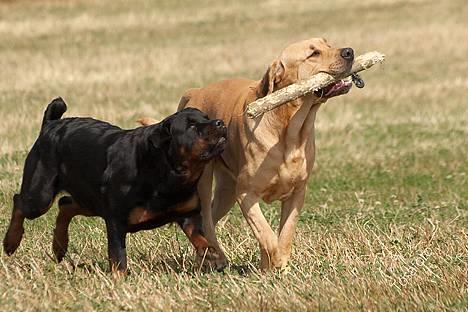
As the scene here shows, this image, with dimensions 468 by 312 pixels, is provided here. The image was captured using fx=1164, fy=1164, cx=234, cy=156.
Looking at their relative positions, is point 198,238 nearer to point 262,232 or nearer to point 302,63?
point 262,232

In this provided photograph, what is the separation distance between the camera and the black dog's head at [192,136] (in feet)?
26.3

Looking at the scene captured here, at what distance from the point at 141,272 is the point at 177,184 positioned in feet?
2.61

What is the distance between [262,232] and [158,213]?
103 cm

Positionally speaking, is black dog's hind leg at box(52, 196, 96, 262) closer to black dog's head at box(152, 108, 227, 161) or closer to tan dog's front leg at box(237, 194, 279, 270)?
tan dog's front leg at box(237, 194, 279, 270)

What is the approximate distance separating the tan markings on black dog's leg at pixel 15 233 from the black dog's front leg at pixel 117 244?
50.0 inches

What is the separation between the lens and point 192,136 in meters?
8.14

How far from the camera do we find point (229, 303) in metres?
7.26

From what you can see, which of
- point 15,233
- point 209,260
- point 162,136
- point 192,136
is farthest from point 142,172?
point 15,233

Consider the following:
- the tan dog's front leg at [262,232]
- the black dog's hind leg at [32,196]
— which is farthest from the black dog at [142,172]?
the tan dog's front leg at [262,232]

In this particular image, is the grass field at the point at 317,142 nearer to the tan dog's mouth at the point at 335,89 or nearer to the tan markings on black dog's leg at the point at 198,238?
the tan markings on black dog's leg at the point at 198,238

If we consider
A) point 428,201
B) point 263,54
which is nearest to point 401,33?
point 263,54

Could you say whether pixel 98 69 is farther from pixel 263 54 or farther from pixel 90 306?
pixel 90 306

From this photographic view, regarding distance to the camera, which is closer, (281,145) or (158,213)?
(158,213)

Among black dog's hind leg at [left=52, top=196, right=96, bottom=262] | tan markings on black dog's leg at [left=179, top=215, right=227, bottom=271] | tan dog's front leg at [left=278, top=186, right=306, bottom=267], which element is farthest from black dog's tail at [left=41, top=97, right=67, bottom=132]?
tan dog's front leg at [left=278, top=186, right=306, bottom=267]
